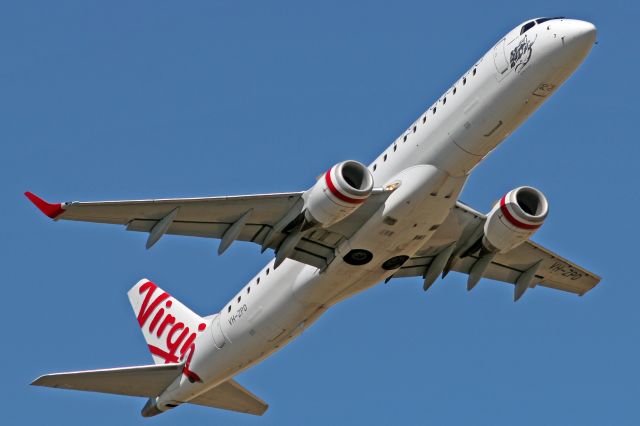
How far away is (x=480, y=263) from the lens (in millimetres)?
43656

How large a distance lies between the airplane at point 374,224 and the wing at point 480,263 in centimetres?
5

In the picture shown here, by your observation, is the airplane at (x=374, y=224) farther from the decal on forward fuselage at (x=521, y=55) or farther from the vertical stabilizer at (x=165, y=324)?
the vertical stabilizer at (x=165, y=324)

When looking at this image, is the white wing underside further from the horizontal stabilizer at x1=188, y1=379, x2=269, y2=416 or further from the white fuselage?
the horizontal stabilizer at x1=188, y1=379, x2=269, y2=416

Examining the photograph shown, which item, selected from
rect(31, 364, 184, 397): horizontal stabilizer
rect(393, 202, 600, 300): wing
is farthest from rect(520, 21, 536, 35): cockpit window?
rect(31, 364, 184, 397): horizontal stabilizer

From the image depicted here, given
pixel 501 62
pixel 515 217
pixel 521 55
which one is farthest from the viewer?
pixel 515 217

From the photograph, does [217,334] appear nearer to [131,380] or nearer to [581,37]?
[131,380]

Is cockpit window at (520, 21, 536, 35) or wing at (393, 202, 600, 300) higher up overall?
cockpit window at (520, 21, 536, 35)

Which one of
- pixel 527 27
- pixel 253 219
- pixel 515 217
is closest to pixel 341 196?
pixel 253 219

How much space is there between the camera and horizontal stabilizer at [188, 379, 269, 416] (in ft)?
152

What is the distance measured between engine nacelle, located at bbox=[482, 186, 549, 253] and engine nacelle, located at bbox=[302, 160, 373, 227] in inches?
219

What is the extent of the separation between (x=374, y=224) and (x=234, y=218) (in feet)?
14.4

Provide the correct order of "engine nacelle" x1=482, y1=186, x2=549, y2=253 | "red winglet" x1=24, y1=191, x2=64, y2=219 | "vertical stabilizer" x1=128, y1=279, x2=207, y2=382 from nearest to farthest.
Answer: "red winglet" x1=24, y1=191, x2=64, y2=219
"engine nacelle" x1=482, y1=186, x2=549, y2=253
"vertical stabilizer" x1=128, y1=279, x2=207, y2=382

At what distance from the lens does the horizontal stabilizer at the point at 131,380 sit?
43209 millimetres

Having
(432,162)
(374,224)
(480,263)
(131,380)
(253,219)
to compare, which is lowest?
(480,263)
